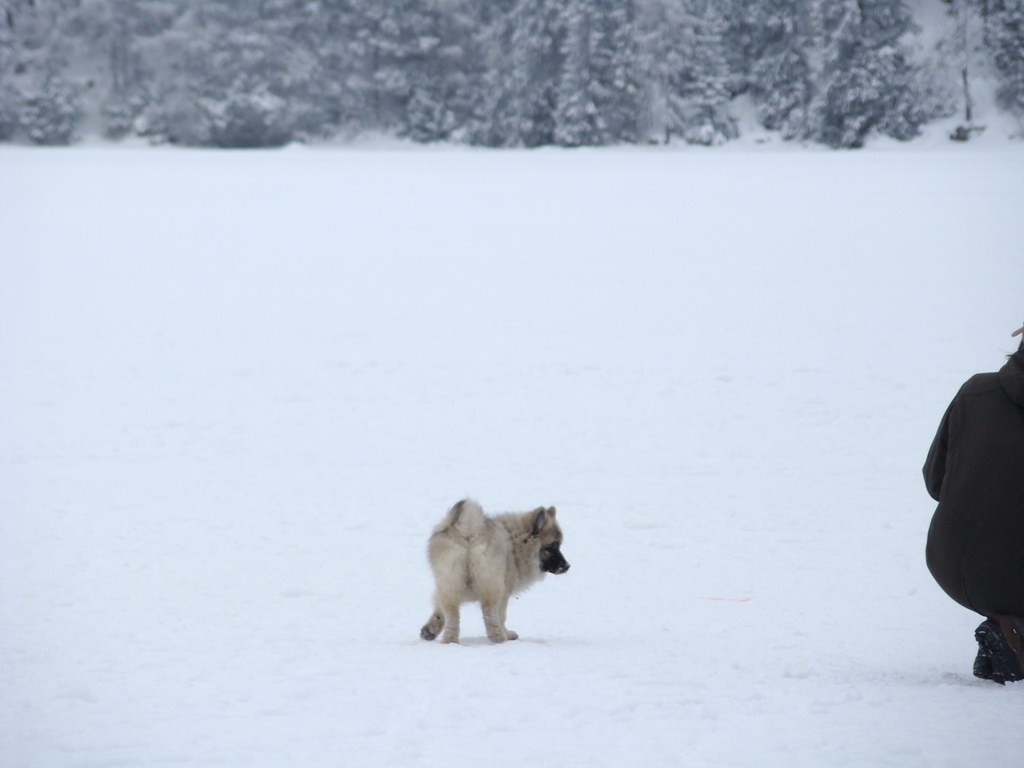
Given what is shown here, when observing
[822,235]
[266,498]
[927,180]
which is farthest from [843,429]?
[927,180]

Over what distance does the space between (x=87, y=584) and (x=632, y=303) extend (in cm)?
1037

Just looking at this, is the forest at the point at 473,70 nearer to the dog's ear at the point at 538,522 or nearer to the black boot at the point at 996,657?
the dog's ear at the point at 538,522

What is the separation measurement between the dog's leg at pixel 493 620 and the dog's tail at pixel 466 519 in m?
0.38

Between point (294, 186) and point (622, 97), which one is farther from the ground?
point (622, 97)

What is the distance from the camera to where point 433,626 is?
5.04 m

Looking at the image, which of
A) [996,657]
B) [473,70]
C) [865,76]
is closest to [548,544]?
[996,657]

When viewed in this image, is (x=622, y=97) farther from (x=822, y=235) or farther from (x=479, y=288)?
(x=479, y=288)

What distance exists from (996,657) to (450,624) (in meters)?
2.29

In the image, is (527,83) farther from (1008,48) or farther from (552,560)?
(552,560)

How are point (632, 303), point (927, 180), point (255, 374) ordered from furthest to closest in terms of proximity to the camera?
point (927, 180) → point (632, 303) → point (255, 374)

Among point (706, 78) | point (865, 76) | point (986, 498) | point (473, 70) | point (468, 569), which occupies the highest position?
point (473, 70)

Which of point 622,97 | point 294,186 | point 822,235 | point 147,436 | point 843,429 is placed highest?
point 622,97

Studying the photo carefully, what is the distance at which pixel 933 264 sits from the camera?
16922 millimetres

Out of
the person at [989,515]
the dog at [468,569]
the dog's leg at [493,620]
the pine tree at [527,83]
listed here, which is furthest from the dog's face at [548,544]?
the pine tree at [527,83]
